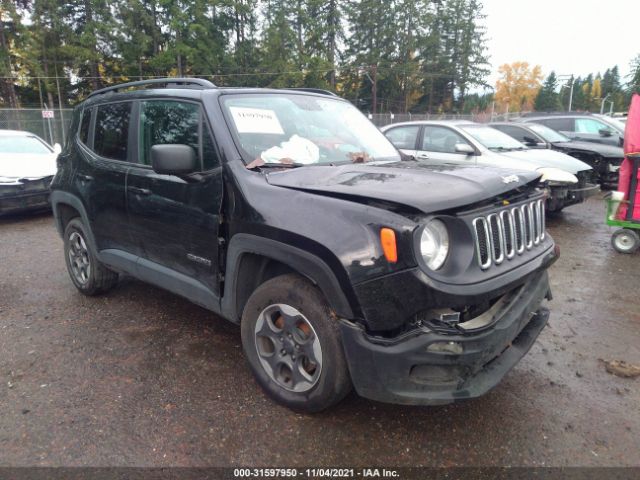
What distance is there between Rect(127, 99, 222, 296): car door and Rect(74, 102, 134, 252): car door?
19 centimetres

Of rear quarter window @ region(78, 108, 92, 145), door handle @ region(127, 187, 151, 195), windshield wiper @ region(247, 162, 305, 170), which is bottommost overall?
door handle @ region(127, 187, 151, 195)

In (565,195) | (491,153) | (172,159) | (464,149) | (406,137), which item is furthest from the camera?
(406,137)

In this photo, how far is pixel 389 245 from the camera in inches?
84.6

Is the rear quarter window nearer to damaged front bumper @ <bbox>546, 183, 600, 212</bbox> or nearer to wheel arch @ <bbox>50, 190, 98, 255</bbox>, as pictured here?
wheel arch @ <bbox>50, 190, 98, 255</bbox>

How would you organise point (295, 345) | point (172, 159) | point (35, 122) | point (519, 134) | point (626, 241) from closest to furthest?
point (295, 345) → point (172, 159) → point (626, 241) → point (519, 134) → point (35, 122)

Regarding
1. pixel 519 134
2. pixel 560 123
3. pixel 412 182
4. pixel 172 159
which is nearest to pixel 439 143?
pixel 519 134

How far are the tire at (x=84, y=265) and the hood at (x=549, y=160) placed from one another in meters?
6.66

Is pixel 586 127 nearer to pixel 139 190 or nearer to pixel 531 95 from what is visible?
pixel 139 190

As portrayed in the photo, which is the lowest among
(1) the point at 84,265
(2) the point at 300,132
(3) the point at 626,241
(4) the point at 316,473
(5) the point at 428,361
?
(4) the point at 316,473

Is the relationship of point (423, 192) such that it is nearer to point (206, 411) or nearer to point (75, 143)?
point (206, 411)

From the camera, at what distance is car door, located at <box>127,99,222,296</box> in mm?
3004

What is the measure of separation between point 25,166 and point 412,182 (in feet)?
29.1

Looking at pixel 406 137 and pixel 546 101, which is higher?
pixel 546 101

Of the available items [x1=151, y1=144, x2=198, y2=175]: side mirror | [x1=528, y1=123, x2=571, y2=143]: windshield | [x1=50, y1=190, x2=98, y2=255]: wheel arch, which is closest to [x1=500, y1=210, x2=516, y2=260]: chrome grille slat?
[x1=151, y1=144, x2=198, y2=175]: side mirror
